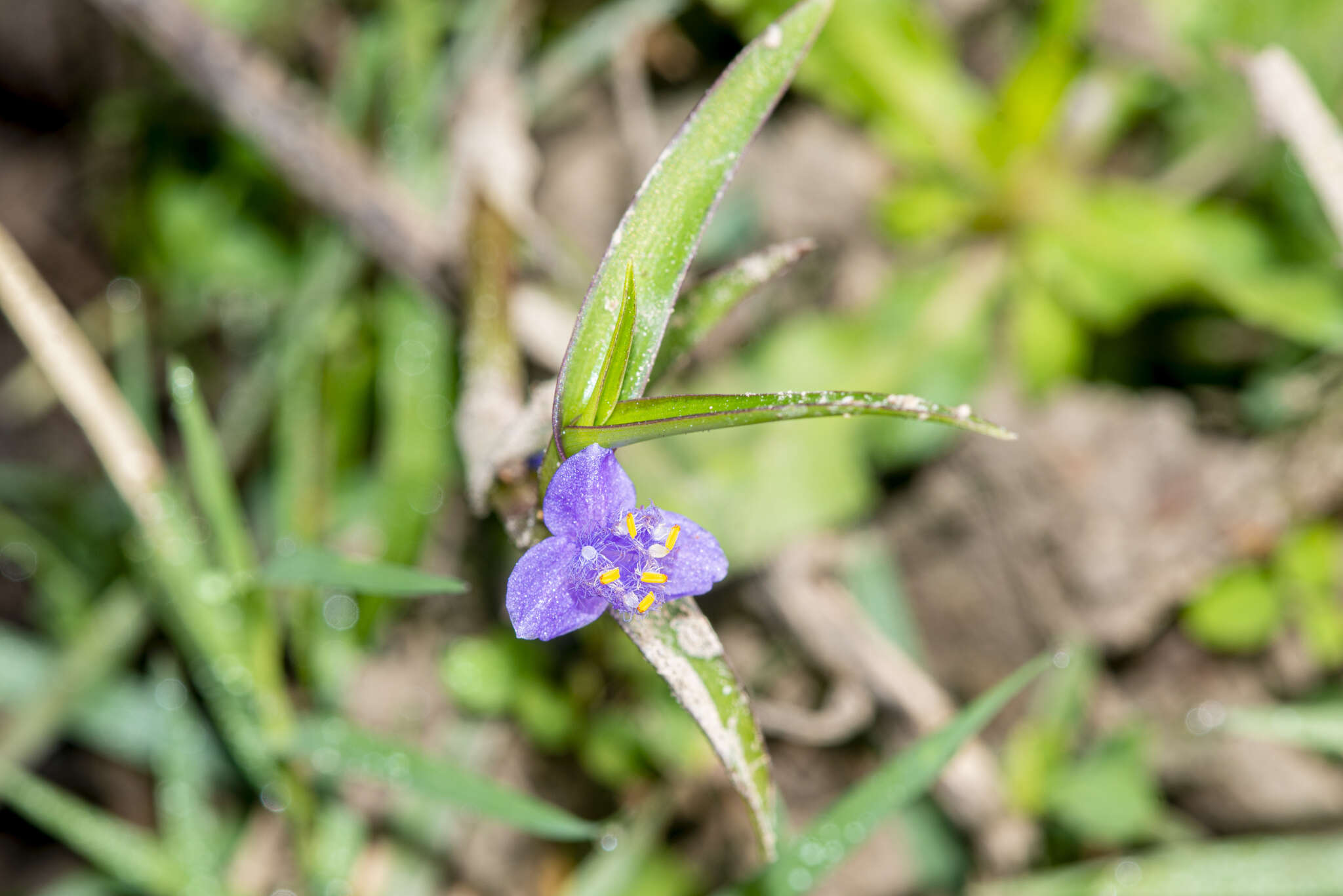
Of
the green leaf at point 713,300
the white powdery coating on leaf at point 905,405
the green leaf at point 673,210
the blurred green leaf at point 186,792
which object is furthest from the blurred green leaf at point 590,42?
the white powdery coating on leaf at point 905,405

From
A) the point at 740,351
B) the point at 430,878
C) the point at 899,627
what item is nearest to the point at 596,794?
the point at 430,878

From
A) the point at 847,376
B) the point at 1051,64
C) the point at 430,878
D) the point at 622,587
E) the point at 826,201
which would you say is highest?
the point at 826,201

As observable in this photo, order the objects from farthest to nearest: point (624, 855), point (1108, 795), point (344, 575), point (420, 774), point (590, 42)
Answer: point (590, 42) → point (624, 855) → point (1108, 795) → point (420, 774) → point (344, 575)

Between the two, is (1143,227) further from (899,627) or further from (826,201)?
(899,627)

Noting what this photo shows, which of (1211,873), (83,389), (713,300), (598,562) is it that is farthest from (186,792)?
(1211,873)

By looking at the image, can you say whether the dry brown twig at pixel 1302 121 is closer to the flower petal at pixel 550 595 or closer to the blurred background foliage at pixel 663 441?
the blurred background foliage at pixel 663 441

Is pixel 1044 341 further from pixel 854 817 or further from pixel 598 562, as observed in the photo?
pixel 598 562

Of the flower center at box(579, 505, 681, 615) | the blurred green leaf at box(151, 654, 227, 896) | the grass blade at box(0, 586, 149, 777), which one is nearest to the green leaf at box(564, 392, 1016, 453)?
the flower center at box(579, 505, 681, 615)
